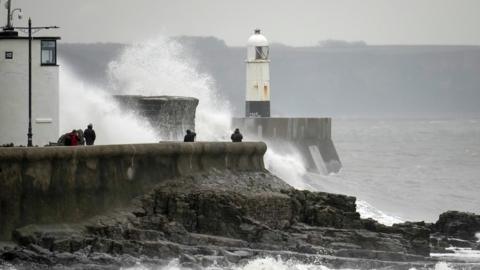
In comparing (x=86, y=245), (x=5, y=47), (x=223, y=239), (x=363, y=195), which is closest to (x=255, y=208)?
(x=223, y=239)

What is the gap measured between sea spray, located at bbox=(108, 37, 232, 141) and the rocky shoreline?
14.3 metres

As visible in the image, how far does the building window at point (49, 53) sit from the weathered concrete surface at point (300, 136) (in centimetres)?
1687

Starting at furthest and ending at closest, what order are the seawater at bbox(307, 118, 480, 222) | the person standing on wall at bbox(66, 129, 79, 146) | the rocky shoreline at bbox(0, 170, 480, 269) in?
the seawater at bbox(307, 118, 480, 222) → the person standing on wall at bbox(66, 129, 79, 146) → the rocky shoreline at bbox(0, 170, 480, 269)

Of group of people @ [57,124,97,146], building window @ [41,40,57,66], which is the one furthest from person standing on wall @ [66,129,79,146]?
building window @ [41,40,57,66]

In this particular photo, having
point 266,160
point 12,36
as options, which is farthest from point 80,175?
point 266,160

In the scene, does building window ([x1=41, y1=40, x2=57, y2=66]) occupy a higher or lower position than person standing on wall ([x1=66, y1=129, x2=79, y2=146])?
higher

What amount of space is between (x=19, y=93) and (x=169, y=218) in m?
3.72

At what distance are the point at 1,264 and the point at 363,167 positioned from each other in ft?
117

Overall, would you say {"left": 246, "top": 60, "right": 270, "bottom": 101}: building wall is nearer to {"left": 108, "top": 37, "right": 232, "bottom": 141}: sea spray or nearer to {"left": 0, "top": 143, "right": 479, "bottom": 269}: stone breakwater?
{"left": 108, "top": 37, "right": 232, "bottom": 141}: sea spray

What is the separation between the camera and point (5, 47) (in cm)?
2406

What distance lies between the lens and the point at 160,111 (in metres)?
31.0

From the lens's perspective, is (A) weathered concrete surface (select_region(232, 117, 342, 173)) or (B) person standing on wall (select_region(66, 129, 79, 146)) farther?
(A) weathered concrete surface (select_region(232, 117, 342, 173))

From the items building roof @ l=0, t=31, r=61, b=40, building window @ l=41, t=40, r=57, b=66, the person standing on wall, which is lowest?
the person standing on wall

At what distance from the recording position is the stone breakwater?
68.7 ft
